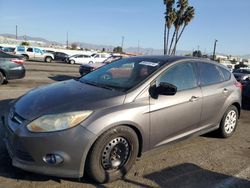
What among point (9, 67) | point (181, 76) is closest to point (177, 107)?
point (181, 76)

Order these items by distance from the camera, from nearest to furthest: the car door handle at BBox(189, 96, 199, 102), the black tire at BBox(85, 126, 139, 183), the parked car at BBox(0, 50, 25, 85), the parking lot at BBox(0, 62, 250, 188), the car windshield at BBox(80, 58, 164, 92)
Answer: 1. the black tire at BBox(85, 126, 139, 183)
2. the parking lot at BBox(0, 62, 250, 188)
3. the car windshield at BBox(80, 58, 164, 92)
4. the car door handle at BBox(189, 96, 199, 102)
5. the parked car at BBox(0, 50, 25, 85)

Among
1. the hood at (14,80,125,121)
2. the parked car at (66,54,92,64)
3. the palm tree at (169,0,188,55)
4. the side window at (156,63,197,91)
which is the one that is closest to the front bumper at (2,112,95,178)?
the hood at (14,80,125,121)

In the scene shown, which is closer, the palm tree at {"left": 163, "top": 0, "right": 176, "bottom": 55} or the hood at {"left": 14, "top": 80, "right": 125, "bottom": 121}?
the hood at {"left": 14, "top": 80, "right": 125, "bottom": 121}

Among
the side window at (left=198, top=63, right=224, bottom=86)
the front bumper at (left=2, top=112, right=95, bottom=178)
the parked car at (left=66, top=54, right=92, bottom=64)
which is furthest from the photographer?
the parked car at (left=66, top=54, right=92, bottom=64)

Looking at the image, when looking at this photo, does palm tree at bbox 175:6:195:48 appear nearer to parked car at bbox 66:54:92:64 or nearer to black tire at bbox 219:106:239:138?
parked car at bbox 66:54:92:64

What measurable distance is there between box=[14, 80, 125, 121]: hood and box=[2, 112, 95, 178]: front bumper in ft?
0.84

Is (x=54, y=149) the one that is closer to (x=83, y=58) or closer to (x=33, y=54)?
(x=33, y=54)

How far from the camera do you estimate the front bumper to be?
3.82 meters

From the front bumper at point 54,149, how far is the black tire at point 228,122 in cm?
317

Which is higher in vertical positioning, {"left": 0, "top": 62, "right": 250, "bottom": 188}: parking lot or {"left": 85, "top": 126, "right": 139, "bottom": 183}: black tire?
{"left": 85, "top": 126, "right": 139, "bottom": 183}: black tire

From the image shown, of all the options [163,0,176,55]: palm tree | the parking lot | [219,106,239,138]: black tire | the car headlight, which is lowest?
the parking lot

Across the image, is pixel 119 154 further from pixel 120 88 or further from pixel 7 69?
pixel 7 69

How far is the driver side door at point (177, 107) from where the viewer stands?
4.68 metres

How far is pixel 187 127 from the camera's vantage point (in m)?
5.25
